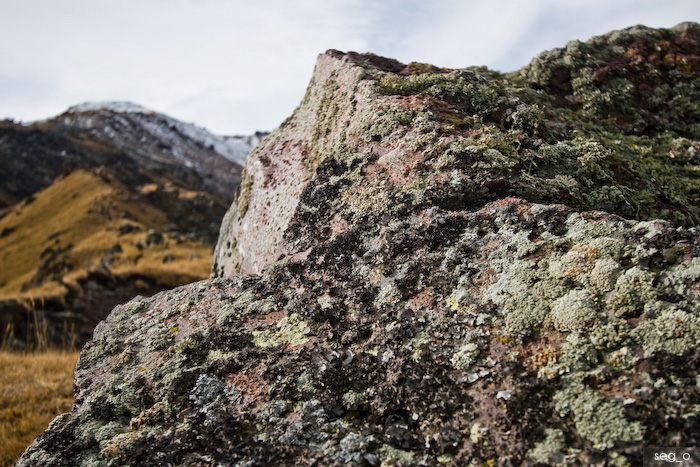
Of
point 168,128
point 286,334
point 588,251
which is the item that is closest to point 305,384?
point 286,334

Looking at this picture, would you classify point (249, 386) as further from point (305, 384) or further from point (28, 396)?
point (28, 396)

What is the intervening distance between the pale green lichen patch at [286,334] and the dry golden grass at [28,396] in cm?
367

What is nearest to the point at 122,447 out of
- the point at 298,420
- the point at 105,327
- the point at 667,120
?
the point at 298,420

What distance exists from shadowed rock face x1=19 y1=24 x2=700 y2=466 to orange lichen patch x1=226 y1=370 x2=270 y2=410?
1 centimetres

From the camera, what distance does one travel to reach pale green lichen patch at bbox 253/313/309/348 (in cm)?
331

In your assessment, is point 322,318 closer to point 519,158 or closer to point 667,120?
point 519,158

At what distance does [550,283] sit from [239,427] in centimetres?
218

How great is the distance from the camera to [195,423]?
2908 mm

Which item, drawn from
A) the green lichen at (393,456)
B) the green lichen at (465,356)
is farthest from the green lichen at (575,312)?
the green lichen at (393,456)

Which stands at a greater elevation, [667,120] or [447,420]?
[667,120]

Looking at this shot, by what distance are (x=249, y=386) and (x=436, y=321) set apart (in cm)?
135

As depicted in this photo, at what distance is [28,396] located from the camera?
21.7ft

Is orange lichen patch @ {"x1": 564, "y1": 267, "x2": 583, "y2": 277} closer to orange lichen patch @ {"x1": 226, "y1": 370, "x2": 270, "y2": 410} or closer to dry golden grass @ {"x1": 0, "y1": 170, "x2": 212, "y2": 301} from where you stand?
orange lichen patch @ {"x1": 226, "y1": 370, "x2": 270, "y2": 410}

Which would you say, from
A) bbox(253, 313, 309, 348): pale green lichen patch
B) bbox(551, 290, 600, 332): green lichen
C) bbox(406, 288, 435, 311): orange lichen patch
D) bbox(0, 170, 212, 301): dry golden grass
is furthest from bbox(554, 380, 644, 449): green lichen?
bbox(0, 170, 212, 301): dry golden grass
